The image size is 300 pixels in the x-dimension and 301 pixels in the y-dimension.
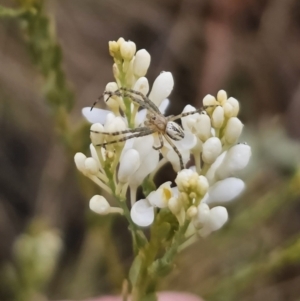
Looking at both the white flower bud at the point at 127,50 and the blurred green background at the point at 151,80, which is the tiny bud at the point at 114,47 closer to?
the white flower bud at the point at 127,50

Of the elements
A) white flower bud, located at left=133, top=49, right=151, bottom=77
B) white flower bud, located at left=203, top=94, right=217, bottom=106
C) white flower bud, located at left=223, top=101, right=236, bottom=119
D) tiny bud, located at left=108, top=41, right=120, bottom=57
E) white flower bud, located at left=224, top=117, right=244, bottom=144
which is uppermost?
tiny bud, located at left=108, top=41, right=120, bottom=57

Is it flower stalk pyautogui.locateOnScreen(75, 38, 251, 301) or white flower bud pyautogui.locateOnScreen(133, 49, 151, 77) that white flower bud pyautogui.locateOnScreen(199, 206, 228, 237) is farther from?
white flower bud pyautogui.locateOnScreen(133, 49, 151, 77)

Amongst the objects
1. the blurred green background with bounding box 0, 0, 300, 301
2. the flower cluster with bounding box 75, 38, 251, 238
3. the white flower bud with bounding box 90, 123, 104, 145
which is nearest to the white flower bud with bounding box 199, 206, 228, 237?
the flower cluster with bounding box 75, 38, 251, 238

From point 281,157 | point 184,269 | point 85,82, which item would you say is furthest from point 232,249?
point 85,82

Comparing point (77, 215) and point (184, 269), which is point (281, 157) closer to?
point (184, 269)

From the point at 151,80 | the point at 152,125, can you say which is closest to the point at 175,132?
the point at 152,125

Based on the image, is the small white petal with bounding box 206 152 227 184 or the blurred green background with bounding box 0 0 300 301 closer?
the small white petal with bounding box 206 152 227 184

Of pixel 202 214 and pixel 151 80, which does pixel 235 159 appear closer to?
pixel 202 214

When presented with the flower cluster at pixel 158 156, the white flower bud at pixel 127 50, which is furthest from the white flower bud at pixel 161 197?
the white flower bud at pixel 127 50
